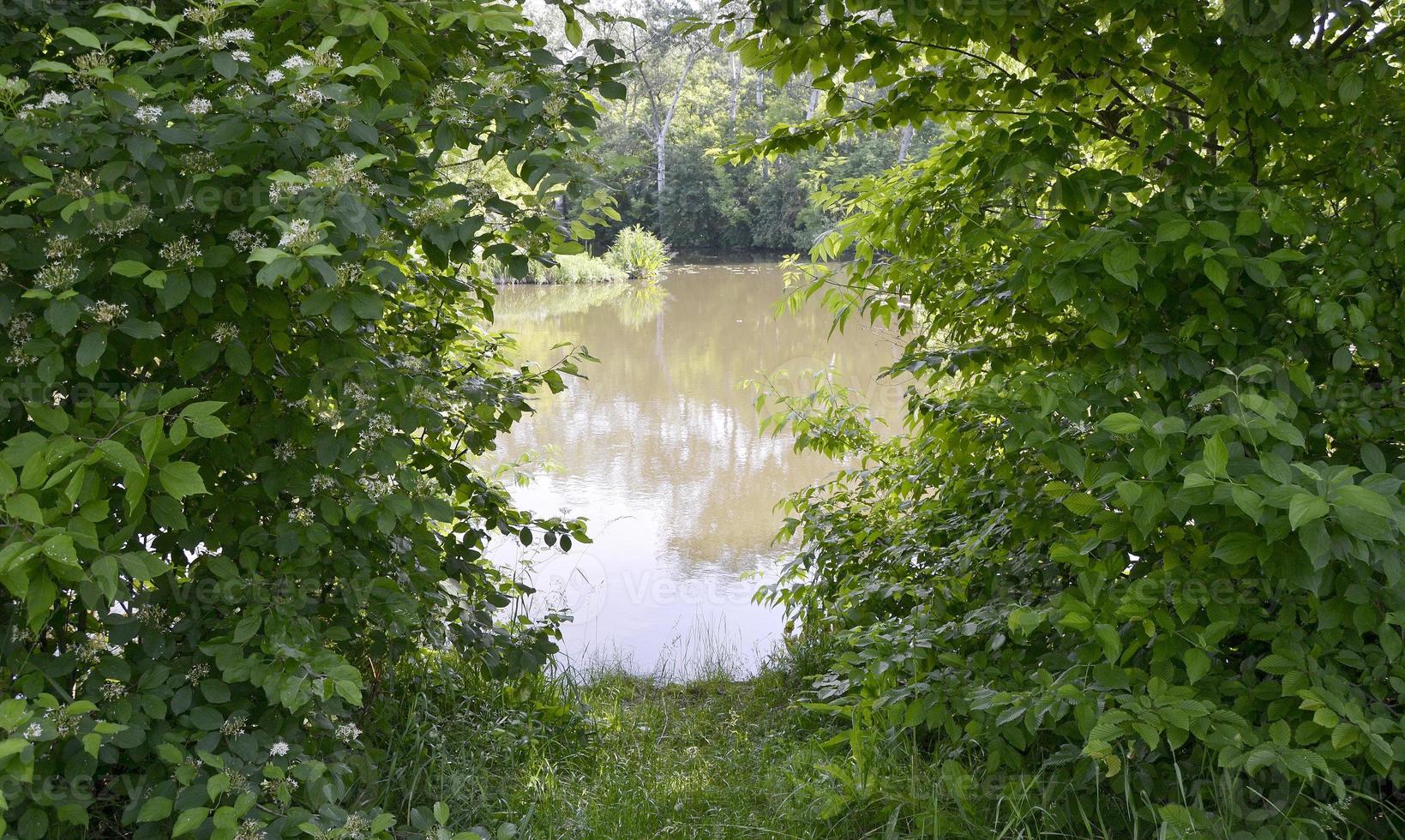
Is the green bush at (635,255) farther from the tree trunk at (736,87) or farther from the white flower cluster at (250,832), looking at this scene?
the white flower cluster at (250,832)

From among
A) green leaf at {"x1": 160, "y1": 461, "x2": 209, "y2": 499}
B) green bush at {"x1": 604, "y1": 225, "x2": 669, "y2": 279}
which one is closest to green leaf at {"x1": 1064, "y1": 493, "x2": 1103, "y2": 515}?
green leaf at {"x1": 160, "y1": 461, "x2": 209, "y2": 499}

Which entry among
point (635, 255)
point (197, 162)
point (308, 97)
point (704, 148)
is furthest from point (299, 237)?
point (704, 148)

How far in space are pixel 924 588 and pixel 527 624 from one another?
1.34m

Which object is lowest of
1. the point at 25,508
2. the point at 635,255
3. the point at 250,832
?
the point at 635,255

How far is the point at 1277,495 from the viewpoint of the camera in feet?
4.49

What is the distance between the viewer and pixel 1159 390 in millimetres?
1823

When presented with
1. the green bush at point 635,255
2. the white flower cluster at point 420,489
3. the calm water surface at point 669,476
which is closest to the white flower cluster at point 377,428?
the white flower cluster at point 420,489

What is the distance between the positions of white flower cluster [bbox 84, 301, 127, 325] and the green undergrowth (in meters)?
0.99

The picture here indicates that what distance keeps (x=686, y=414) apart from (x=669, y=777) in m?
6.36

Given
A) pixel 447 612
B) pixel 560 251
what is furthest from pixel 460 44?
pixel 447 612

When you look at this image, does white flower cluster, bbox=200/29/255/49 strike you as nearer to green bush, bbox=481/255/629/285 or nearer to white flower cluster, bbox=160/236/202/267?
white flower cluster, bbox=160/236/202/267

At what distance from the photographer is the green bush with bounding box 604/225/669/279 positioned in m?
22.1

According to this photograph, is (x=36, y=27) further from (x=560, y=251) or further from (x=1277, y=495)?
(x=1277, y=495)

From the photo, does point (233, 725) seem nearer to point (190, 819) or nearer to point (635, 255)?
point (190, 819)
